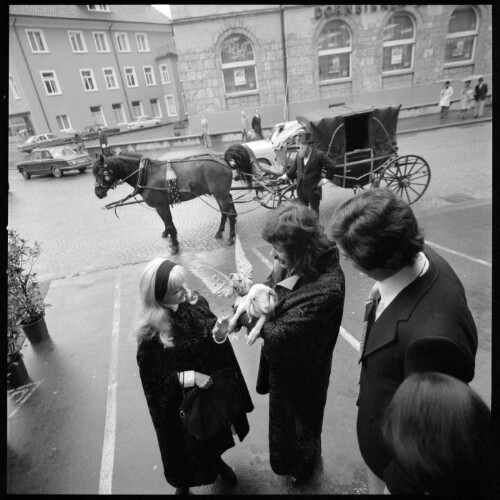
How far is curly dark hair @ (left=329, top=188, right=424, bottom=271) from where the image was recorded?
4.54 ft

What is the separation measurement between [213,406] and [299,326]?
2.69 ft

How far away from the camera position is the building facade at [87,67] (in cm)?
2578

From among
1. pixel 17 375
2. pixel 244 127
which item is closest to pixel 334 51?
pixel 244 127

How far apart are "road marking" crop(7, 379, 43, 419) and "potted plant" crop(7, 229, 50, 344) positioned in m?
0.73

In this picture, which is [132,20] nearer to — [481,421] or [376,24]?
[376,24]

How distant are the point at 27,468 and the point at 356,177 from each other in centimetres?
671

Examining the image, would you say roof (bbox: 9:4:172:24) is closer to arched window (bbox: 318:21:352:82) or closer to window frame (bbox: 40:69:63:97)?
window frame (bbox: 40:69:63:97)

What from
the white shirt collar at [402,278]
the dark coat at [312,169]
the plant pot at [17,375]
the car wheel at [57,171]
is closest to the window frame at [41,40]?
the car wheel at [57,171]

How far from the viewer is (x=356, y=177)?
21.7 feet

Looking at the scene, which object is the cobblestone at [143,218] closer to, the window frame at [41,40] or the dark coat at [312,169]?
the dark coat at [312,169]

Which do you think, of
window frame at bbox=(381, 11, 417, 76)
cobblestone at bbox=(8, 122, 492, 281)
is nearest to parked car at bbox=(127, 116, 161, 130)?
cobblestone at bbox=(8, 122, 492, 281)

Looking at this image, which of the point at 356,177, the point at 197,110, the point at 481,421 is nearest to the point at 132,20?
the point at 197,110

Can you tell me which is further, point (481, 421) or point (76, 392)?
point (76, 392)
